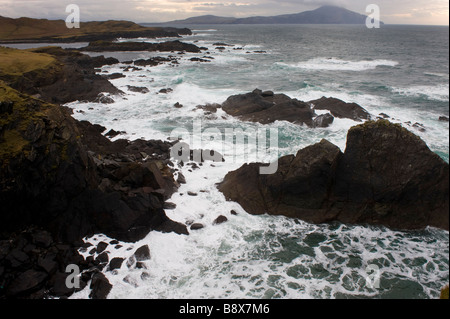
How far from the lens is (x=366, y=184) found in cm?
1084

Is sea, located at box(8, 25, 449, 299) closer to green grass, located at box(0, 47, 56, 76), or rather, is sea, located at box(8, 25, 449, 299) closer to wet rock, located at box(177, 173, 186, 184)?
wet rock, located at box(177, 173, 186, 184)

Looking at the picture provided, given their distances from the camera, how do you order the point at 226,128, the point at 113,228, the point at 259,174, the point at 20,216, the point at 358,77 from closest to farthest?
the point at 20,216 < the point at 113,228 < the point at 259,174 < the point at 226,128 < the point at 358,77

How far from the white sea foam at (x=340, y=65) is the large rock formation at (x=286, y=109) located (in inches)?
972

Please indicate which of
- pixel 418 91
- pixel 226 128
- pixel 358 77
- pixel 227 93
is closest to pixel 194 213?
pixel 226 128

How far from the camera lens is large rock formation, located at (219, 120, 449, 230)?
33.6ft

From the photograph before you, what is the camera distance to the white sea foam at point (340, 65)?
4684 cm

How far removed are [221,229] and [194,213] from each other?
4.53ft

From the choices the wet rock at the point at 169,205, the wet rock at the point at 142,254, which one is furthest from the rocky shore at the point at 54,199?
the wet rock at the point at 142,254

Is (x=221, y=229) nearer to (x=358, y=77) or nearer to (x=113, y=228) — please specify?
(x=113, y=228)

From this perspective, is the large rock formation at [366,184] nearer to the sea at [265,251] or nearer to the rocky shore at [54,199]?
the sea at [265,251]

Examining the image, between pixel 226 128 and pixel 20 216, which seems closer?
pixel 20 216

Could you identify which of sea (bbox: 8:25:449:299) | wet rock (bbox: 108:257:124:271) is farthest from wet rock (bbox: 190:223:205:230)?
wet rock (bbox: 108:257:124:271)

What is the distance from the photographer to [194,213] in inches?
444

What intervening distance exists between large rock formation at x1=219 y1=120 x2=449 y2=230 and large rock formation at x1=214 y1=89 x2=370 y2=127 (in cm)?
1014
